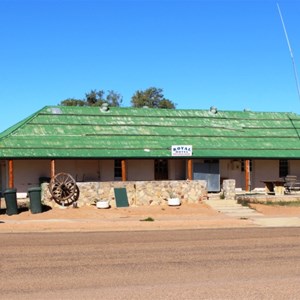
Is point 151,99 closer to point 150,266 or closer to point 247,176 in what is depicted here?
point 247,176

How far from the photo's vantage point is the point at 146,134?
3372 cm

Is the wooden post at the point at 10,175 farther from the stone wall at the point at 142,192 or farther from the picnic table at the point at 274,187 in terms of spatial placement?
the picnic table at the point at 274,187

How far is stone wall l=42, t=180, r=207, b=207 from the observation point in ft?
86.3

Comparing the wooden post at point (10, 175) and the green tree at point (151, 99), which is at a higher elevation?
the green tree at point (151, 99)

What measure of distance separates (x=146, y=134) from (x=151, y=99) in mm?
40002

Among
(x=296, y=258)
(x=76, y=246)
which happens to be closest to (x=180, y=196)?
(x=76, y=246)

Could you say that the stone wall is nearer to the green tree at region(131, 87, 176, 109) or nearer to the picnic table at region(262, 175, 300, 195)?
the picnic table at region(262, 175, 300, 195)

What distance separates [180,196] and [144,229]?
8373 millimetres

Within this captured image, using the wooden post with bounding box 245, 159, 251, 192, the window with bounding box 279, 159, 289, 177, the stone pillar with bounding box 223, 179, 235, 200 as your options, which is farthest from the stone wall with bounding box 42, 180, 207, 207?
the window with bounding box 279, 159, 289, 177

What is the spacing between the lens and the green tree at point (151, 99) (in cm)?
7288

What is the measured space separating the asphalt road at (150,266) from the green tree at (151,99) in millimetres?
56493

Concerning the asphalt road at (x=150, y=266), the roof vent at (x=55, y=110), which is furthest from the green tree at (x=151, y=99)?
the asphalt road at (x=150, y=266)

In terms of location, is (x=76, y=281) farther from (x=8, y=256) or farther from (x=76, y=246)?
(x=76, y=246)

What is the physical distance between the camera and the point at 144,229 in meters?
19.3
